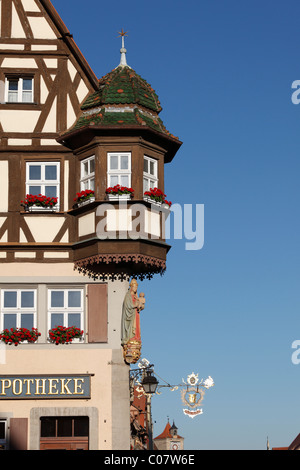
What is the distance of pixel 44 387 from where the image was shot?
27562mm

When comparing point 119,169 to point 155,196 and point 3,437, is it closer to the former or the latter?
point 155,196

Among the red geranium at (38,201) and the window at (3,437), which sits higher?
the red geranium at (38,201)

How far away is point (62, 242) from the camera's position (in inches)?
1134

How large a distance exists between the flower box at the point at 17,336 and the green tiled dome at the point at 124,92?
7.15 metres

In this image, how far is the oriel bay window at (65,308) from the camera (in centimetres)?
2834

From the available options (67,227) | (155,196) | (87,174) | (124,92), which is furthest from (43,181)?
(124,92)

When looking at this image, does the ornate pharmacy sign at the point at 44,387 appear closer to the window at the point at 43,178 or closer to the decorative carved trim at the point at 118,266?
the decorative carved trim at the point at 118,266

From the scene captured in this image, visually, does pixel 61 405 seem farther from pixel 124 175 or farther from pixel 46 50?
pixel 46 50

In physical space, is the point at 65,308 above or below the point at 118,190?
below

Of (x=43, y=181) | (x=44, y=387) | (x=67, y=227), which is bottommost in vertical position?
(x=44, y=387)

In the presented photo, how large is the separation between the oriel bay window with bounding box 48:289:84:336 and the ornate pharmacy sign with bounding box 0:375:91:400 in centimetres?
158

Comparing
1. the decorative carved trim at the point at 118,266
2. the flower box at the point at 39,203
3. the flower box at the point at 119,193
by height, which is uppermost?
the flower box at the point at 119,193

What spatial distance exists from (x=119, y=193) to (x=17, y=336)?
5104 millimetres

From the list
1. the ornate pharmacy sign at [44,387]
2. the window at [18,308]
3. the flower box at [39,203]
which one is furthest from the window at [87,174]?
the ornate pharmacy sign at [44,387]
